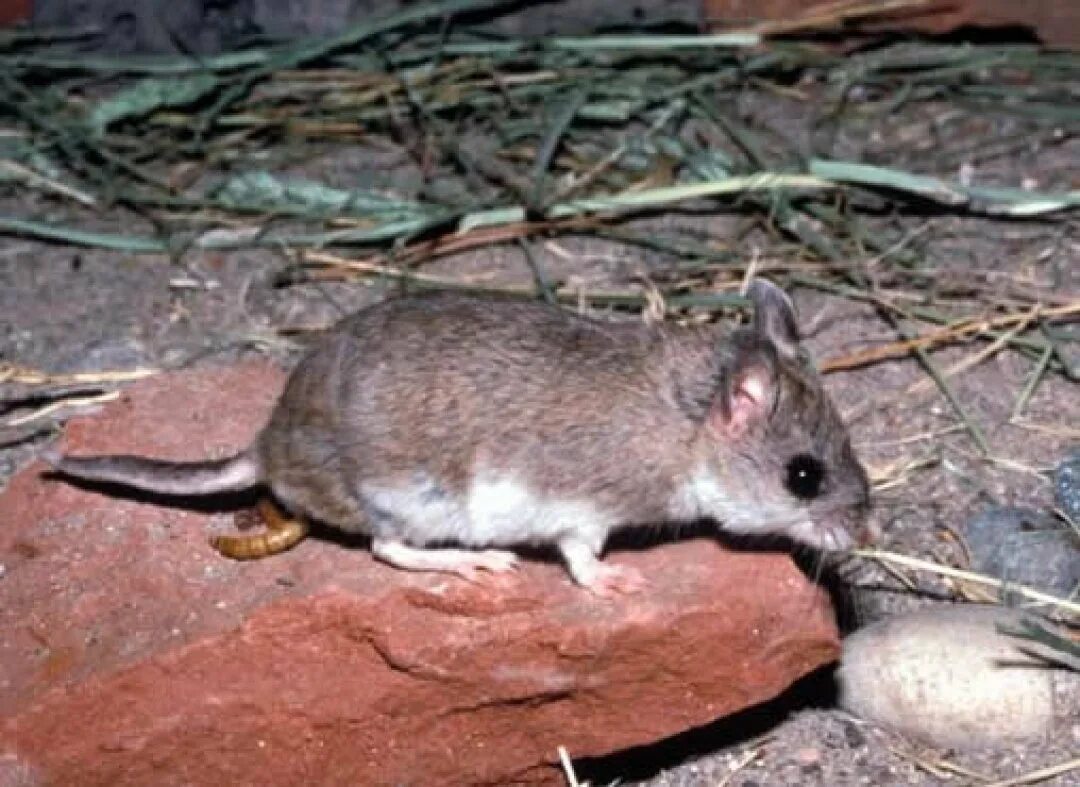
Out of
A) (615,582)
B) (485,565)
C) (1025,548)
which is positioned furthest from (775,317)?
(1025,548)

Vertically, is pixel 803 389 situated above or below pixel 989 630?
above

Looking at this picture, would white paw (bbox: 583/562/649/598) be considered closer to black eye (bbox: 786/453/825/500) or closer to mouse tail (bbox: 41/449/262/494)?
black eye (bbox: 786/453/825/500)

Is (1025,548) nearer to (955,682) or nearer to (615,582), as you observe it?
(955,682)

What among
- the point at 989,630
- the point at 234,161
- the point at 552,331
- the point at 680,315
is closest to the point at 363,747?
the point at 552,331

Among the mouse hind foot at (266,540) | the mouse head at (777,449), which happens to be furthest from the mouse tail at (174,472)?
the mouse head at (777,449)

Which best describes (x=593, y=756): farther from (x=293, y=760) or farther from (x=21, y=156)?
(x=21, y=156)

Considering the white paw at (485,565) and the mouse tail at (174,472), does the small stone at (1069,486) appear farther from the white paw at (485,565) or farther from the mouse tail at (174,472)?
the mouse tail at (174,472)
